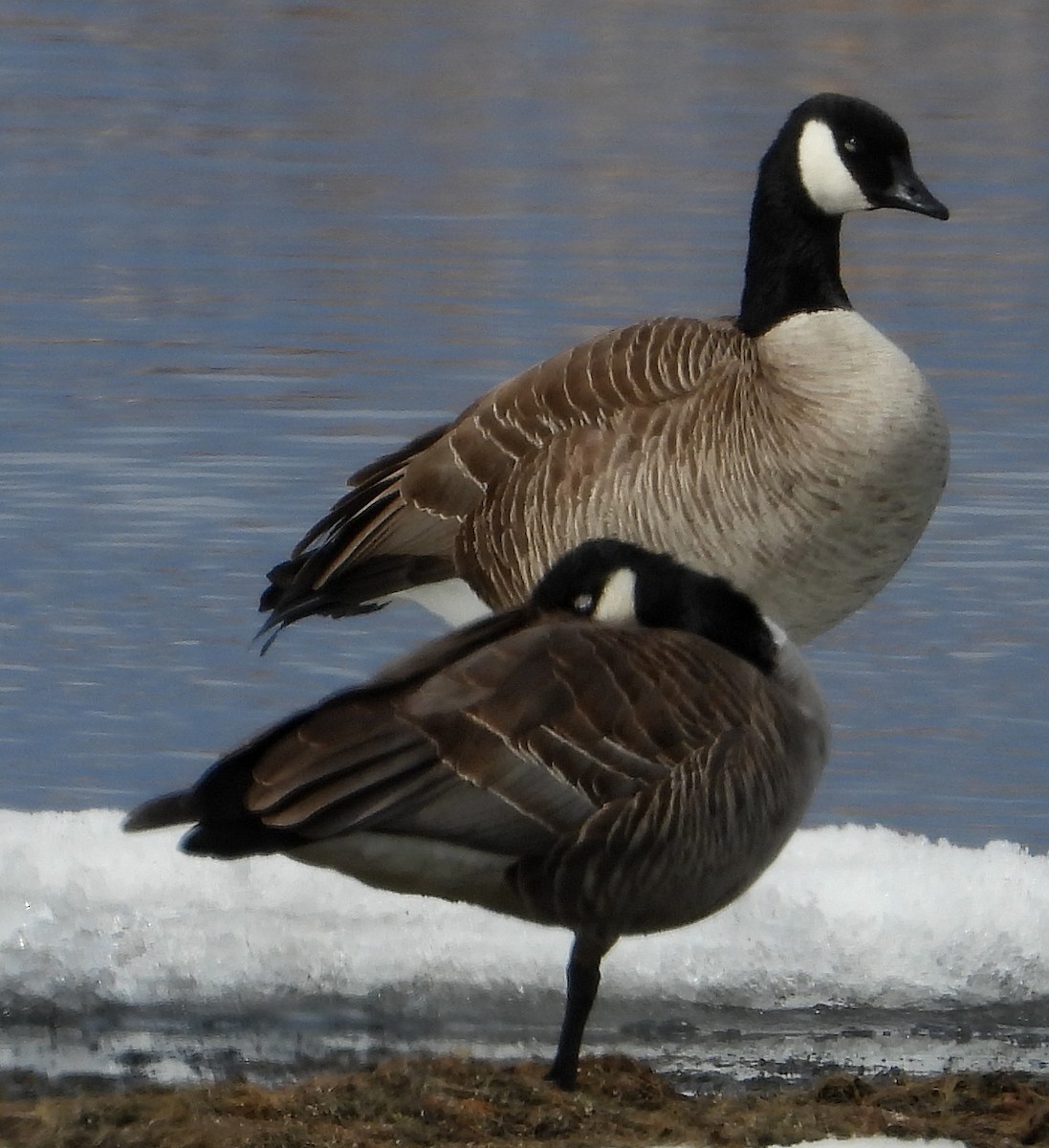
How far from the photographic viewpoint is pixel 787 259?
812 centimetres

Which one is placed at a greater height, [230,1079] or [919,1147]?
[919,1147]

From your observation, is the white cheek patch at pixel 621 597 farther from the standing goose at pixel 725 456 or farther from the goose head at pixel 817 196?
the goose head at pixel 817 196

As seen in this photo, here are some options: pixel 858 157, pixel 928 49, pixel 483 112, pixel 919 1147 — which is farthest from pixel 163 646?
pixel 928 49

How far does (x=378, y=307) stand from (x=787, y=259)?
648cm

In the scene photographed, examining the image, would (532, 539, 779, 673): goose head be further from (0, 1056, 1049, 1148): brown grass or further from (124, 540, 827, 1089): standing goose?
(0, 1056, 1049, 1148): brown grass

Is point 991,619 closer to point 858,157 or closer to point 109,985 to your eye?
point 858,157

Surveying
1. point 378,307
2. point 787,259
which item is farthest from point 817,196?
point 378,307

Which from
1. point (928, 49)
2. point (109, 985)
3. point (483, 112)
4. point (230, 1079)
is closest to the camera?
point (230, 1079)

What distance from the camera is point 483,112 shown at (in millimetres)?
22531

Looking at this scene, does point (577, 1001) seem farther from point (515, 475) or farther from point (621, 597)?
point (515, 475)

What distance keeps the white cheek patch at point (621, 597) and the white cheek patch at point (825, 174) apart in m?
3.10

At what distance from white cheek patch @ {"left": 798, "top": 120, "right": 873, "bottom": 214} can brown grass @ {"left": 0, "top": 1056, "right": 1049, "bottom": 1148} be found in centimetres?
374

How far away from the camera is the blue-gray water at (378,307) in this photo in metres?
8.32

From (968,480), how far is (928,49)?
18111 mm
